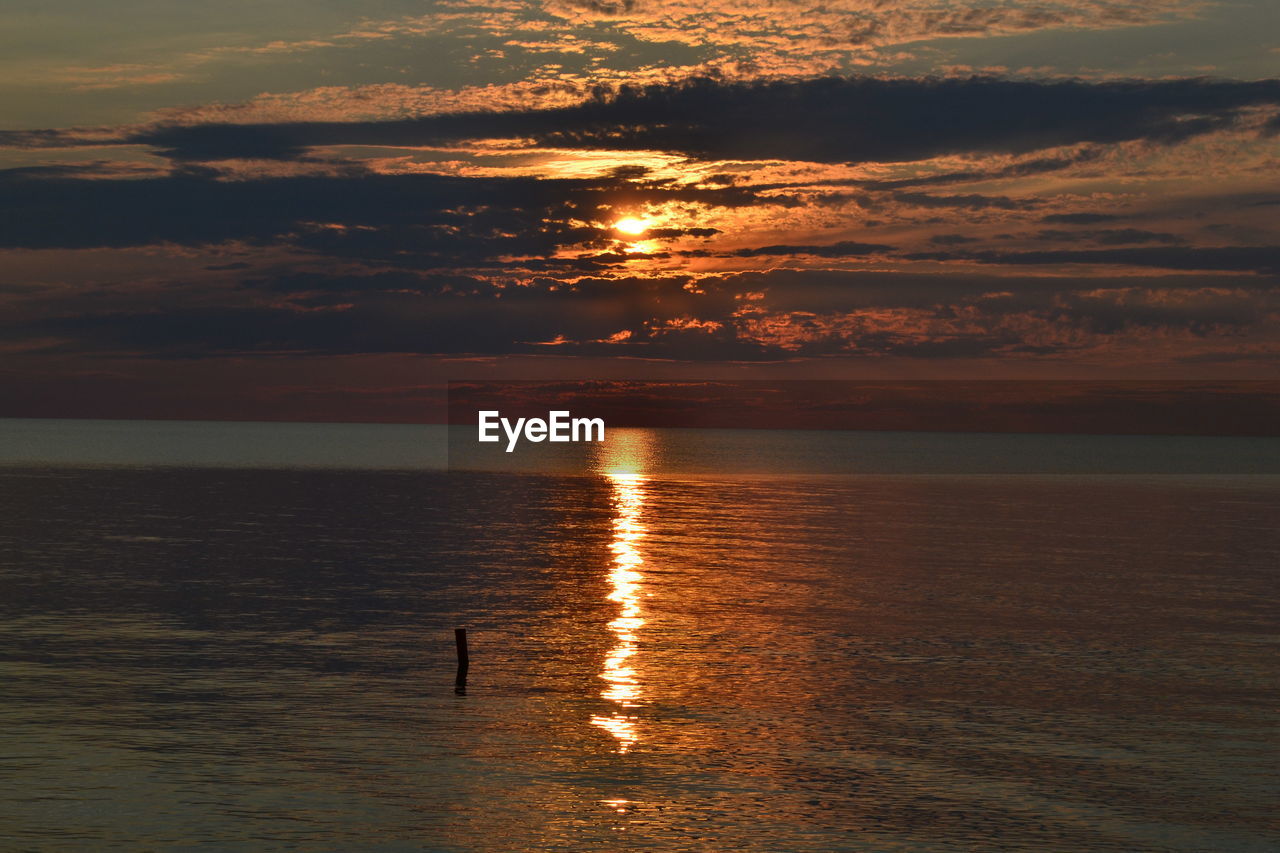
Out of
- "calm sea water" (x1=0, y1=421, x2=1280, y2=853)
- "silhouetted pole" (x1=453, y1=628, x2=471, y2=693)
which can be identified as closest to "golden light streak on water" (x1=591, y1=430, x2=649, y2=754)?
"calm sea water" (x1=0, y1=421, x2=1280, y2=853)

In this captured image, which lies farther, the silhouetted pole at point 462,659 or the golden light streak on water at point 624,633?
the silhouetted pole at point 462,659

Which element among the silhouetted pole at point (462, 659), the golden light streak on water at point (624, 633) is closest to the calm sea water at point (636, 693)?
the golden light streak on water at point (624, 633)

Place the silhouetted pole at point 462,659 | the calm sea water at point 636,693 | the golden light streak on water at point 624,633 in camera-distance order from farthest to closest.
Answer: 1. the silhouetted pole at point 462,659
2. the golden light streak on water at point 624,633
3. the calm sea water at point 636,693

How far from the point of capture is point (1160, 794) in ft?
85.4

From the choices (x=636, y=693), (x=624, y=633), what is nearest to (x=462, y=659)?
(x=636, y=693)

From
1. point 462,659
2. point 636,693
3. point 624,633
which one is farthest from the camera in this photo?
point 624,633

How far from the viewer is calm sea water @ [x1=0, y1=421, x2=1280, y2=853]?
24.2 meters

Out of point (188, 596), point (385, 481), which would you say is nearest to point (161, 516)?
point (188, 596)

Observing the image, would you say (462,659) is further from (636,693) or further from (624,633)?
(624,633)

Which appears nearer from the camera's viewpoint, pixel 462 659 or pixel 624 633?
pixel 462 659

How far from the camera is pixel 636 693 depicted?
3544 cm

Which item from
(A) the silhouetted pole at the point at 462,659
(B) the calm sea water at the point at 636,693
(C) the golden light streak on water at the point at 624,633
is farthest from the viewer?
(A) the silhouetted pole at the point at 462,659

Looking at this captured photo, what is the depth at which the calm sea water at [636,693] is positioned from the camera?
79.3 ft

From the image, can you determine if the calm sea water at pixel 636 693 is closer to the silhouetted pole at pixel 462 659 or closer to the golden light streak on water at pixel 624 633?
the golden light streak on water at pixel 624 633
